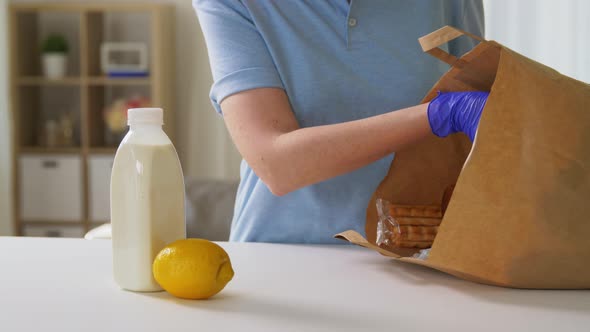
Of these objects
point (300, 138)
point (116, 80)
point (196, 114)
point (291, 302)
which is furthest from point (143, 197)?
point (196, 114)

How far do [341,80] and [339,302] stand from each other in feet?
1.88

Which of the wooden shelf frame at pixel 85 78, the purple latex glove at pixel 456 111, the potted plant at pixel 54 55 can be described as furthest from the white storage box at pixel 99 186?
the purple latex glove at pixel 456 111

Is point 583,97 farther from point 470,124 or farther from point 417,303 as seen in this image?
point 417,303

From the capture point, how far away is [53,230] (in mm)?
4895

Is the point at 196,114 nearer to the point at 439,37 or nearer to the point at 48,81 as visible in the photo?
the point at 48,81

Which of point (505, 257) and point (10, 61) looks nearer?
point (505, 257)

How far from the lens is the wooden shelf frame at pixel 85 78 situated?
477 centimetres

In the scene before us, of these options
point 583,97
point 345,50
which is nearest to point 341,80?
point 345,50

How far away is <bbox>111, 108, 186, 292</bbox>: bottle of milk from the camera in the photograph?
3.11ft

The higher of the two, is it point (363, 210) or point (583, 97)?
point (583, 97)

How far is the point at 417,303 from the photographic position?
3.07ft

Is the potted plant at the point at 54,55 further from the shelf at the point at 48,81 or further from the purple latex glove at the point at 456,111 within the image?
the purple latex glove at the point at 456,111

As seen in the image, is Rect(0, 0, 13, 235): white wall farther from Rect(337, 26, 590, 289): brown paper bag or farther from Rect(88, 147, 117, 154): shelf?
Rect(337, 26, 590, 289): brown paper bag

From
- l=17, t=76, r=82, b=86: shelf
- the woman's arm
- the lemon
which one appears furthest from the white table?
l=17, t=76, r=82, b=86: shelf
